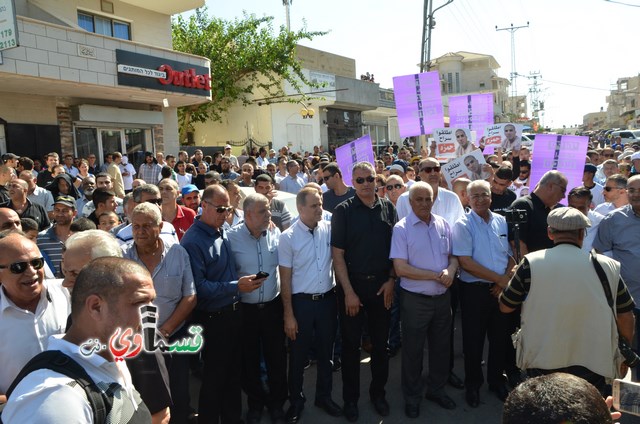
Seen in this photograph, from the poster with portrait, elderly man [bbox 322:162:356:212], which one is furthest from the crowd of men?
the poster with portrait

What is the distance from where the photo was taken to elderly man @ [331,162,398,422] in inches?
163

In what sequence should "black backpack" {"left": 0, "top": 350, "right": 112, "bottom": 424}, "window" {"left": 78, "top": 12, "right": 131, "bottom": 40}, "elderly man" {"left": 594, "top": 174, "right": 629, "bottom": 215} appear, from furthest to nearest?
"window" {"left": 78, "top": 12, "right": 131, "bottom": 40}
"elderly man" {"left": 594, "top": 174, "right": 629, "bottom": 215}
"black backpack" {"left": 0, "top": 350, "right": 112, "bottom": 424}

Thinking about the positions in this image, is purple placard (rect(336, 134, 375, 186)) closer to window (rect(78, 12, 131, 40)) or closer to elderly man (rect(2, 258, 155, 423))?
elderly man (rect(2, 258, 155, 423))

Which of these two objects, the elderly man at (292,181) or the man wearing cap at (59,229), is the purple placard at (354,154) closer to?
the elderly man at (292,181)

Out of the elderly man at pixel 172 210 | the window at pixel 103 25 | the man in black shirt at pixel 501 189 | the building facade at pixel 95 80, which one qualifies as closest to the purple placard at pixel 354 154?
the man in black shirt at pixel 501 189

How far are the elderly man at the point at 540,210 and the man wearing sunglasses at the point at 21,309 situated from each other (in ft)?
12.6

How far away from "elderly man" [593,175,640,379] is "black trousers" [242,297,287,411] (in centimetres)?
300

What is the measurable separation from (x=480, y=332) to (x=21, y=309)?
3627 mm

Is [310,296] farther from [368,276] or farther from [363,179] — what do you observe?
[363,179]

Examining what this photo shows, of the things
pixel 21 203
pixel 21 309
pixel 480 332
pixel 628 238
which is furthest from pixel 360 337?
pixel 21 203

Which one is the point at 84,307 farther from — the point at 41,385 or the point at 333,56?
the point at 333,56

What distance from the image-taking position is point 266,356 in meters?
4.14

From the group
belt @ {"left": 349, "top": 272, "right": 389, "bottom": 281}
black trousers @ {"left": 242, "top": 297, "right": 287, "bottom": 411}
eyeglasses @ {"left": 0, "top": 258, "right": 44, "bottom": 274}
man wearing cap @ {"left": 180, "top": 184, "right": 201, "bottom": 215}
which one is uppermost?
man wearing cap @ {"left": 180, "top": 184, "right": 201, "bottom": 215}

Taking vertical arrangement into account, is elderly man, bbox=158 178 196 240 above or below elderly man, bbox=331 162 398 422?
above
